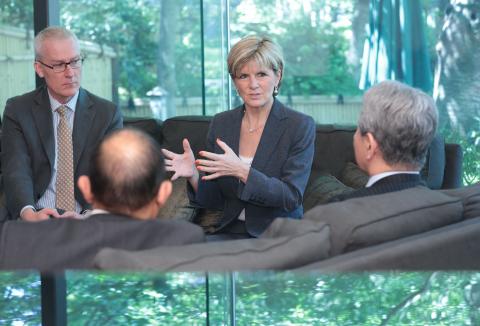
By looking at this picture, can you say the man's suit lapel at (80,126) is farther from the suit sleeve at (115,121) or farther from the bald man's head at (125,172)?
the bald man's head at (125,172)

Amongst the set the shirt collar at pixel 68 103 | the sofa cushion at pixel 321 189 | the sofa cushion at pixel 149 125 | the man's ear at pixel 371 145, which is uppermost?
the shirt collar at pixel 68 103

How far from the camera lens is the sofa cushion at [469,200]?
2.92 m

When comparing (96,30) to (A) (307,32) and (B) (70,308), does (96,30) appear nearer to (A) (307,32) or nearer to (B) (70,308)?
(A) (307,32)

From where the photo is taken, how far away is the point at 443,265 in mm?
2477

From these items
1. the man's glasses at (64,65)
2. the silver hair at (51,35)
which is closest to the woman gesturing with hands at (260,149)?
the man's glasses at (64,65)

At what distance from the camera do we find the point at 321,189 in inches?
213

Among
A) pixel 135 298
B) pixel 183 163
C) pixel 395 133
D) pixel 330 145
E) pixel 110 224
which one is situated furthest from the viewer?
pixel 330 145

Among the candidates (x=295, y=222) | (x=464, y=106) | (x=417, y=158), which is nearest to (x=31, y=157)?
(x=417, y=158)

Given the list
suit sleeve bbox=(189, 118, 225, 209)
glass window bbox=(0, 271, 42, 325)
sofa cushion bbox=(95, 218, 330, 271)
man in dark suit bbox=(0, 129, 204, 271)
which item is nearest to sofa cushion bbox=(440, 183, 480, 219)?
sofa cushion bbox=(95, 218, 330, 271)

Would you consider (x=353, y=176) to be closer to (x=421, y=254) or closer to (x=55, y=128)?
(x=55, y=128)

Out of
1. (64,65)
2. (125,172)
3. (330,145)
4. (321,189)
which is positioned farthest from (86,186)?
(330,145)

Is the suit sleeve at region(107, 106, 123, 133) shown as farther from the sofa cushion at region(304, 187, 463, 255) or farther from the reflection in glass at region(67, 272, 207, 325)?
the reflection in glass at region(67, 272, 207, 325)

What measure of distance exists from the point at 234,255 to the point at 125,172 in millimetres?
340

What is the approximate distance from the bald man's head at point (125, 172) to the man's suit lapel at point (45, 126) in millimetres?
2453
